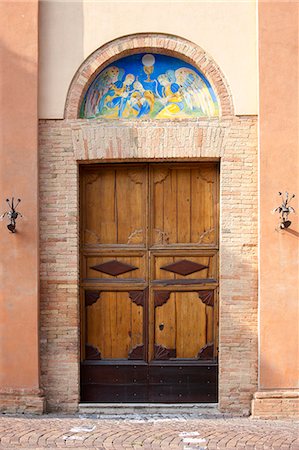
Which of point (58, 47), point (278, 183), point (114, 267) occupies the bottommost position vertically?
point (114, 267)

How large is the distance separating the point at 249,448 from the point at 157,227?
3243mm

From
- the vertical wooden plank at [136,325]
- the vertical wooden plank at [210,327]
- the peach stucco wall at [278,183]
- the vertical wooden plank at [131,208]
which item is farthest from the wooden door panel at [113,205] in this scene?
the peach stucco wall at [278,183]

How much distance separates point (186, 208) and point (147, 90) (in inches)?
65.2

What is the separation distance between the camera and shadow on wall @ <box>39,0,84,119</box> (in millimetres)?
9242

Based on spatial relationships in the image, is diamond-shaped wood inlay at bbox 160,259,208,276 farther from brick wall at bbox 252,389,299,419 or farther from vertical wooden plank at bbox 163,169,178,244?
brick wall at bbox 252,389,299,419

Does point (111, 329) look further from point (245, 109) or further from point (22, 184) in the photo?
point (245, 109)

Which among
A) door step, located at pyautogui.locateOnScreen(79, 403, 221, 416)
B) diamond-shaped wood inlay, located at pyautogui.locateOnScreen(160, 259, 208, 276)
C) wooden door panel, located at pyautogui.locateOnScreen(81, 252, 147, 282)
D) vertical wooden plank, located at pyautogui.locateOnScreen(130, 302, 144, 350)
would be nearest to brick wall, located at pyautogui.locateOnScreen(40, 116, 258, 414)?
door step, located at pyautogui.locateOnScreen(79, 403, 221, 416)

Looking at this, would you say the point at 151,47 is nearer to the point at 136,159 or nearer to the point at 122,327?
the point at 136,159

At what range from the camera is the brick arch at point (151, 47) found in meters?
9.25

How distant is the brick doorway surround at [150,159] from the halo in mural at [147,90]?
23 cm

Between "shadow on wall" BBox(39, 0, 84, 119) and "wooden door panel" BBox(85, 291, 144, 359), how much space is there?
254cm

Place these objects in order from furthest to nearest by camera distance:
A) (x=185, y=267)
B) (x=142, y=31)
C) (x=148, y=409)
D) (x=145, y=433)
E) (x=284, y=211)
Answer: (x=185, y=267) < (x=148, y=409) < (x=142, y=31) < (x=284, y=211) < (x=145, y=433)

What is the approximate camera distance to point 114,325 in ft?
31.4

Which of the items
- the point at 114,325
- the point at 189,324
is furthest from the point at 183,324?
the point at 114,325
